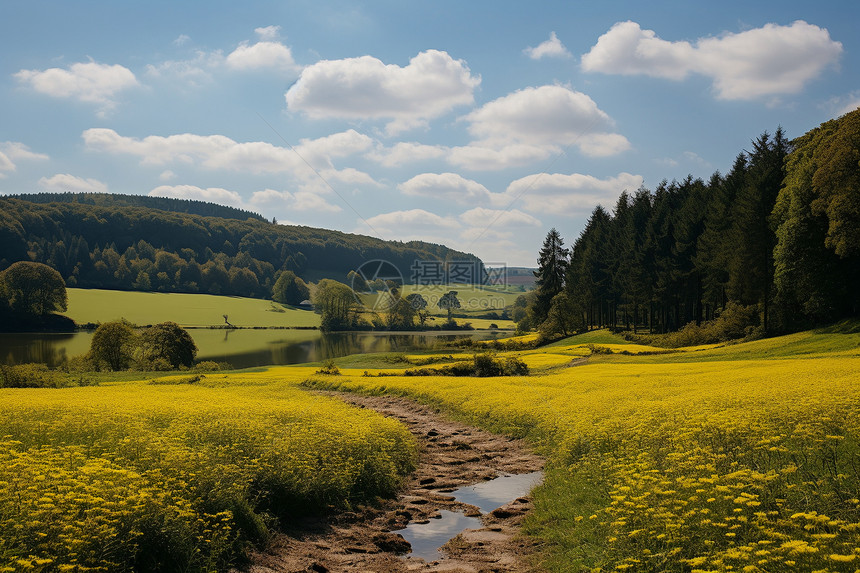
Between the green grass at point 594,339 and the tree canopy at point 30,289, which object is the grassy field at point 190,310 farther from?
the green grass at point 594,339

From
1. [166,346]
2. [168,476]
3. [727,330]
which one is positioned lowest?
[168,476]

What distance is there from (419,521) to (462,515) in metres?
1.22

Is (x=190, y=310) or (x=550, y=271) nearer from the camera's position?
(x=550, y=271)

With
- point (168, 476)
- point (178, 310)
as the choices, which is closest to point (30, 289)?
point (178, 310)

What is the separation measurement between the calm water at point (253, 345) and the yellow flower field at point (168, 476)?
211 ft

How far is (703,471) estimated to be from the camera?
1107 centimetres

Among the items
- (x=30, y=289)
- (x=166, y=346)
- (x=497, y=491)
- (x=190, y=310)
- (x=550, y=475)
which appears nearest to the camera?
(x=550, y=475)

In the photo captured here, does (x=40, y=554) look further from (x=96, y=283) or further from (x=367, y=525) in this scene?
(x=96, y=283)

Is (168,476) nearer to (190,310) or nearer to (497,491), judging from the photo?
(497,491)

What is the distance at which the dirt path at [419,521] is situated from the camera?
11.1m

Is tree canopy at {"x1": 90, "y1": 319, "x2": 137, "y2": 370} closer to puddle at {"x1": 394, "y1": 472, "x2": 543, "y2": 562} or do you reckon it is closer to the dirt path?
the dirt path

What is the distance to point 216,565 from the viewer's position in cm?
1000

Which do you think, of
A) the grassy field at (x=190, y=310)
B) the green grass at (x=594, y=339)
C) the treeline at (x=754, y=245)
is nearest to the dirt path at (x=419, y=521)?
the treeline at (x=754, y=245)

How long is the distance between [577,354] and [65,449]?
51780 mm
